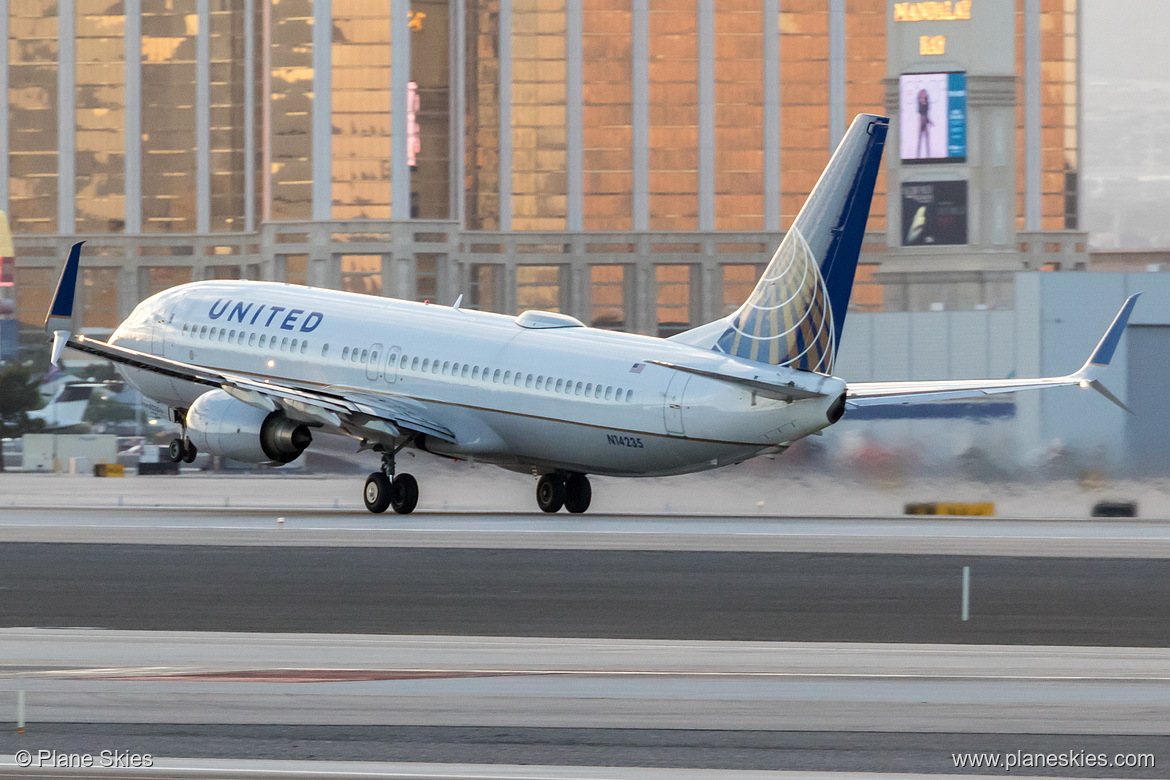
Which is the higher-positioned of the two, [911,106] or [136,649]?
[911,106]

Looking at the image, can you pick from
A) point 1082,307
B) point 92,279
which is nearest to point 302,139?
point 92,279

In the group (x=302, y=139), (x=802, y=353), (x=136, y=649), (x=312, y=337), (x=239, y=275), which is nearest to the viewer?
(x=136, y=649)

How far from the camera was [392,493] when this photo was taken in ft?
134

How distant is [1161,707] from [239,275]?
136193 mm

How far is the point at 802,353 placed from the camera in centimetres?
3528

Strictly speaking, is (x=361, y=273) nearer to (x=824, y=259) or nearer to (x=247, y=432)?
(x=247, y=432)

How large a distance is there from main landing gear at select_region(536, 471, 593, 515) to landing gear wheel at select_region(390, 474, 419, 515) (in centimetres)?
324

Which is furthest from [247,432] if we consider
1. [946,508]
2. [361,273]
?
[361,273]

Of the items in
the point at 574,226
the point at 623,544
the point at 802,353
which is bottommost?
the point at 623,544

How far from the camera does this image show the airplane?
3503 centimetres

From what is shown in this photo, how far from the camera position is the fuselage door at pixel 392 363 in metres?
41.4

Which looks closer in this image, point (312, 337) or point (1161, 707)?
point (1161, 707)

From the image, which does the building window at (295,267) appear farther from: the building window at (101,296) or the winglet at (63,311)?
the winglet at (63,311)

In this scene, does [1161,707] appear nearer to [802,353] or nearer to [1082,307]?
[802,353]
